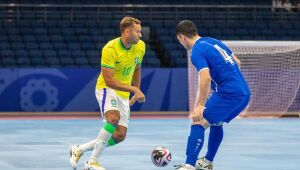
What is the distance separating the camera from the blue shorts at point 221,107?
28.2 feet

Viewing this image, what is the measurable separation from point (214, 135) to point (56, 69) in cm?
1458

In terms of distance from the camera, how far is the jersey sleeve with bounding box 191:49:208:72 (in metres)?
8.30

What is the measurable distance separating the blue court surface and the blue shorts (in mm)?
1080

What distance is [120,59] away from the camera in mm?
9055

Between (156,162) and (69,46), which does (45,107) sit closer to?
(69,46)

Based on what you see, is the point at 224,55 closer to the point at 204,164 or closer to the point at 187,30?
the point at 187,30

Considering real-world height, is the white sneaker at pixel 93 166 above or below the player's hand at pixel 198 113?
below

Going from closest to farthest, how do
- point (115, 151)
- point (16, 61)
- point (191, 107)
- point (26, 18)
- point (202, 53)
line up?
point (202, 53)
point (115, 151)
point (191, 107)
point (16, 61)
point (26, 18)

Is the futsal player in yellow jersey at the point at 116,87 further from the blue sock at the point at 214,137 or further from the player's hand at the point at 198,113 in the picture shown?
the blue sock at the point at 214,137

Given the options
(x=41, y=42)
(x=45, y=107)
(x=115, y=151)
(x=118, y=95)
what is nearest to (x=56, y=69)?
(x=45, y=107)

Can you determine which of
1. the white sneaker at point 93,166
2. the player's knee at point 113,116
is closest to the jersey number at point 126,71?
the player's knee at point 113,116

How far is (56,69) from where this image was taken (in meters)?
23.1

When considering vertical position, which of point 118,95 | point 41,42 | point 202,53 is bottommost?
point 41,42

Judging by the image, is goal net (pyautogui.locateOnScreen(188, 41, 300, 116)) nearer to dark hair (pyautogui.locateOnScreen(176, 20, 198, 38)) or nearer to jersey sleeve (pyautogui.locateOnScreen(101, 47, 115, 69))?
jersey sleeve (pyautogui.locateOnScreen(101, 47, 115, 69))
